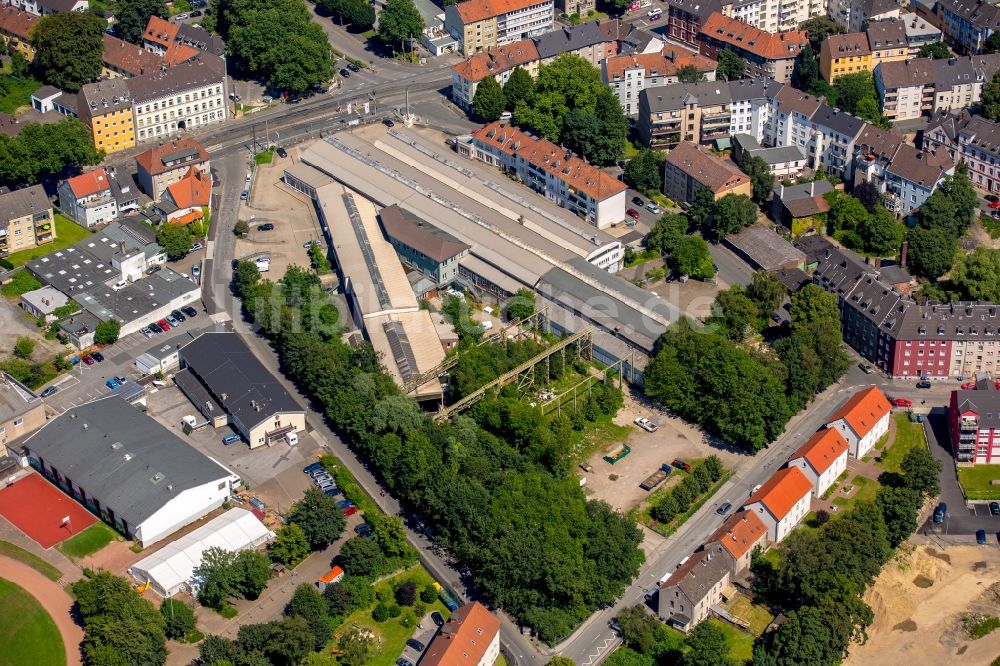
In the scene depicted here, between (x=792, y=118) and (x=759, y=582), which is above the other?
(x=792, y=118)

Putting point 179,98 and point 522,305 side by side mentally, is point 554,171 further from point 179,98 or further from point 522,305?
point 179,98

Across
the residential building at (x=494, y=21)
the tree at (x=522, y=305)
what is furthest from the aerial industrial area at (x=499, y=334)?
the residential building at (x=494, y=21)

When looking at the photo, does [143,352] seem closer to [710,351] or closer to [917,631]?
[710,351]

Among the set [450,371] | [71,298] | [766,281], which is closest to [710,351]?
[766,281]

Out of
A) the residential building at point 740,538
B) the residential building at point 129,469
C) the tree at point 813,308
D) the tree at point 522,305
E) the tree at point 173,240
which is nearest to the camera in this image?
the residential building at point 740,538

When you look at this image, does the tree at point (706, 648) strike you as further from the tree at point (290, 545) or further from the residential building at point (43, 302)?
the residential building at point (43, 302)

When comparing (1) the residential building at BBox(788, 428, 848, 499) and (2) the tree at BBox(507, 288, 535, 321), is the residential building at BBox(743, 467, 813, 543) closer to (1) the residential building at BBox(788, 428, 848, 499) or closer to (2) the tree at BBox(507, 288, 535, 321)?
(1) the residential building at BBox(788, 428, 848, 499)

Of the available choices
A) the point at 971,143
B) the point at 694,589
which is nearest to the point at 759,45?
the point at 971,143
